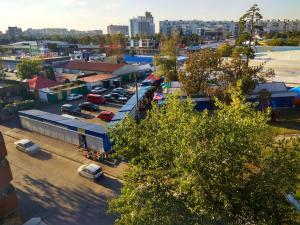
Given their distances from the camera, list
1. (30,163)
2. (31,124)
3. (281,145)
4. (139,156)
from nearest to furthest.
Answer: (281,145) < (139,156) < (30,163) < (31,124)

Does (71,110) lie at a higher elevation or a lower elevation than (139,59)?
lower

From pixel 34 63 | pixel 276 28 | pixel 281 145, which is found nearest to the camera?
pixel 281 145

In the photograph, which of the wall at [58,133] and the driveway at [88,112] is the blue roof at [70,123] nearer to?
the wall at [58,133]

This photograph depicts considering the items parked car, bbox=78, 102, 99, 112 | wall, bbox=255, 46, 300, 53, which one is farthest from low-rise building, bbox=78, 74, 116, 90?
wall, bbox=255, 46, 300, 53

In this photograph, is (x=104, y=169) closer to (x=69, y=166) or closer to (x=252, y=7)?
(x=69, y=166)

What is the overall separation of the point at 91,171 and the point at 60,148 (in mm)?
7506

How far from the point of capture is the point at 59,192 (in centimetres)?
2062

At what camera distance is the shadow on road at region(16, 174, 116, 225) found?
17.8 m

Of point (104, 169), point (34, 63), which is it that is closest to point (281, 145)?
point (104, 169)

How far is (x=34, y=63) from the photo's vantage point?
60.7 metres

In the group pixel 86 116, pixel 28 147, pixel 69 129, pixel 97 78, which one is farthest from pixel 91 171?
pixel 97 78

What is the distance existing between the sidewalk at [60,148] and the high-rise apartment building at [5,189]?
7.81 metres

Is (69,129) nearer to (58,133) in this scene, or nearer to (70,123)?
(70,123)

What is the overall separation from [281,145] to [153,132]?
5.73m
